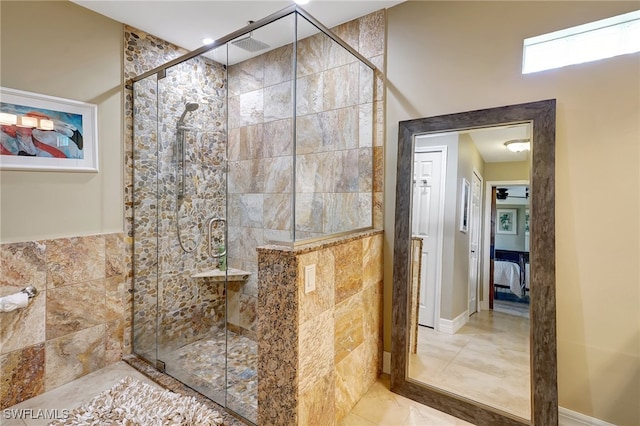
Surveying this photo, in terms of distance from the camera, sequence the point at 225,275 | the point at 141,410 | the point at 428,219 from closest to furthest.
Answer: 1. the point at 141,410
2. the point at 428,219
3. the point at 225,275

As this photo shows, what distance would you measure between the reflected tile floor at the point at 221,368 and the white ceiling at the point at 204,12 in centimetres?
249

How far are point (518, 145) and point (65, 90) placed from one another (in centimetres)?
308

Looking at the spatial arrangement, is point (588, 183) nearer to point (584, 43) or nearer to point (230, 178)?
point (584, 43)

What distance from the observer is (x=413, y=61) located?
2172mm

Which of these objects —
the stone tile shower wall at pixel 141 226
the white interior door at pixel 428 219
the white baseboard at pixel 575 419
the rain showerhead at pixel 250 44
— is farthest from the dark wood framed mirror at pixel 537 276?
the stone tile shower wall at pixel 141 226

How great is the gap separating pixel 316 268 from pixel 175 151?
1.86m

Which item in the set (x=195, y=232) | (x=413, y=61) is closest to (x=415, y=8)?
(x=413, y=61)

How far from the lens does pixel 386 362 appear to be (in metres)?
2.31

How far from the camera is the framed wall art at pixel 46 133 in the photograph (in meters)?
1.95

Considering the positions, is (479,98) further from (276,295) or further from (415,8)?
(276,295)

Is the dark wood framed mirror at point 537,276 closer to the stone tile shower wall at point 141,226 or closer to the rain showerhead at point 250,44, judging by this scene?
the rain showerhead at point 250,44

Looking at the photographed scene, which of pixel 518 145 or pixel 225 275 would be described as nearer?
pixel 518 145

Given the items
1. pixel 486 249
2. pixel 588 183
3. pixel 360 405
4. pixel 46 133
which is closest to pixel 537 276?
pixel 486 249

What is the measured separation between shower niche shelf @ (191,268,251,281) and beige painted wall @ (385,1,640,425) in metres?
2.06
